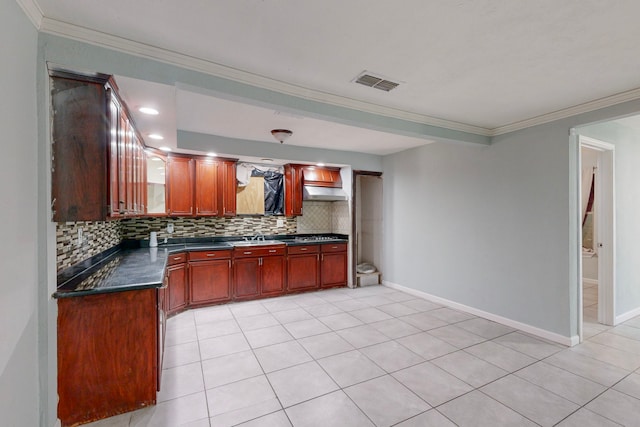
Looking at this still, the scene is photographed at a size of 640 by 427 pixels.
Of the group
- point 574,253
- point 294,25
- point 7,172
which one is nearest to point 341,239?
point 574,253

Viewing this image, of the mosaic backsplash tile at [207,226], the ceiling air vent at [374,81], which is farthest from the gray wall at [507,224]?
the mosaic backsplash tile at [207,226]

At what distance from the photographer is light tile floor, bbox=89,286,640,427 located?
6.67ft

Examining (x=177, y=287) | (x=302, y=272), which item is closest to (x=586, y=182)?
(x=302, y=272)

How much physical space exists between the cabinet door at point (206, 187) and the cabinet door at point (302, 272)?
1527 mm

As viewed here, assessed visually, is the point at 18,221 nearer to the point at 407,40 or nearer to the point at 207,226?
the point at 407,40

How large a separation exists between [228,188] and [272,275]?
1.58 m

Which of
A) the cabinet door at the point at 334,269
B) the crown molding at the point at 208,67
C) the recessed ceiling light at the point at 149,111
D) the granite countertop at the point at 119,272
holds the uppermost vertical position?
the crown molding at the point at 208,67

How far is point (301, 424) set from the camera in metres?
1.95

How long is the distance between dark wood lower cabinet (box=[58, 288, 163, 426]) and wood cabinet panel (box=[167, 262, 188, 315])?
65.7 inches

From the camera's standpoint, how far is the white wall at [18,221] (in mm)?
1330

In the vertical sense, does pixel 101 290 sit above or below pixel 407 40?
below

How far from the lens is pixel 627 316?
3.86 m

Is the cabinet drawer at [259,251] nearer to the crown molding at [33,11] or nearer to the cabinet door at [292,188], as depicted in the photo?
the cabinet door at [292,188]

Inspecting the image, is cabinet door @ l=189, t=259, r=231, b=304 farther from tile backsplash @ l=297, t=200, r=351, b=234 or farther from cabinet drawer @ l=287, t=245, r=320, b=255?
tile backsplash @ l=297, t=200, r=351, b=234
